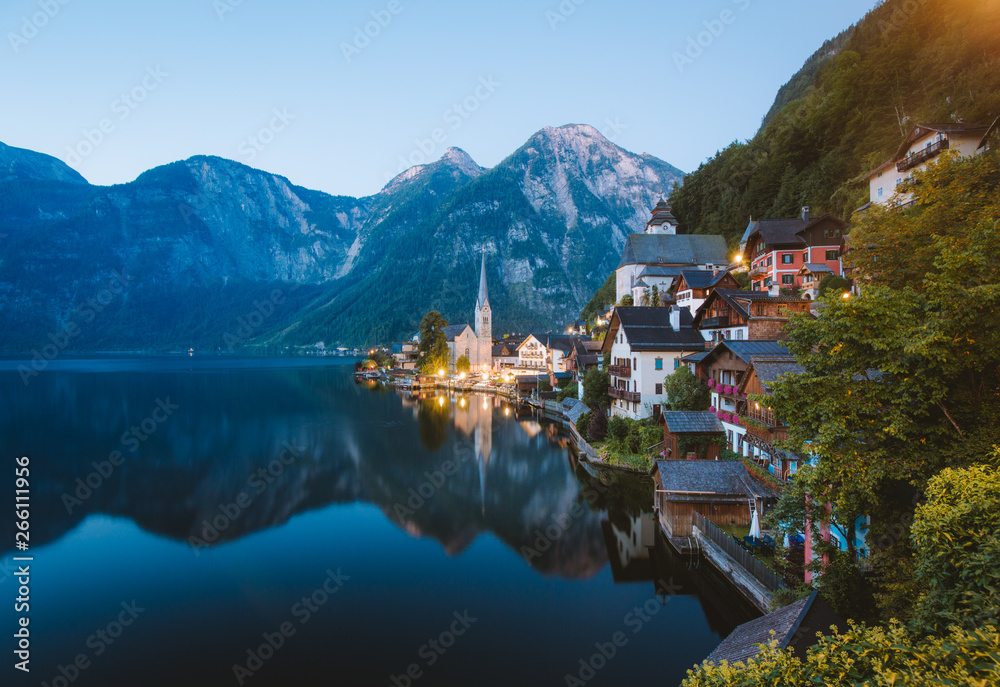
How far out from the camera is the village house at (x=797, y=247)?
41.8 meters

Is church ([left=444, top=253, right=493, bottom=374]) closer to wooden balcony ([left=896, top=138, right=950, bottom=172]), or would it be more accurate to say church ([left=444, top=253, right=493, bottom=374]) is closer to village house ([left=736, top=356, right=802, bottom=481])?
wooden balcony ([left=896, top=138, right=950, bottom=172])

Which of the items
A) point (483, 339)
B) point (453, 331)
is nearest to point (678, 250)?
point (483, 339)

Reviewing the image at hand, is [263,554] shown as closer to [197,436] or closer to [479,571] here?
[479,571]

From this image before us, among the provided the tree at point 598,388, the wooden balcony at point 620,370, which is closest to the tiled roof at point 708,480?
the wooden balcony at point 620,370

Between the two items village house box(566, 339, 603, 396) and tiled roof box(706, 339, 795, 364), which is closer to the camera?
tiled roof box(706, 339, 795, 364)

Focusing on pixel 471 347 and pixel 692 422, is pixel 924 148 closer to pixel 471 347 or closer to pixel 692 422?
pixel 692 422

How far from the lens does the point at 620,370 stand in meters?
40.2

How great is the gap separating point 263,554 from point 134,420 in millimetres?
46440

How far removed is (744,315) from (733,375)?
224 inches

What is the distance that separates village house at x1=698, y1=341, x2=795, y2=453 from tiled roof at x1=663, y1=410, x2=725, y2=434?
41 cm

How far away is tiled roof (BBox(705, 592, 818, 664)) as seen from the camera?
9.78 meters

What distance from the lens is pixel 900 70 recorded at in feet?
175

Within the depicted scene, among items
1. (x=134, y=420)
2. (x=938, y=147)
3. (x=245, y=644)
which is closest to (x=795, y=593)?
(x=245, y=644)

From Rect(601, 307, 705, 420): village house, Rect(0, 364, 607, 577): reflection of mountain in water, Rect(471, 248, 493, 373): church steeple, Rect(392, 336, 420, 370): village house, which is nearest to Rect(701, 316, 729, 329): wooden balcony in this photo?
Rect(601, 307, 705, 420): village house
